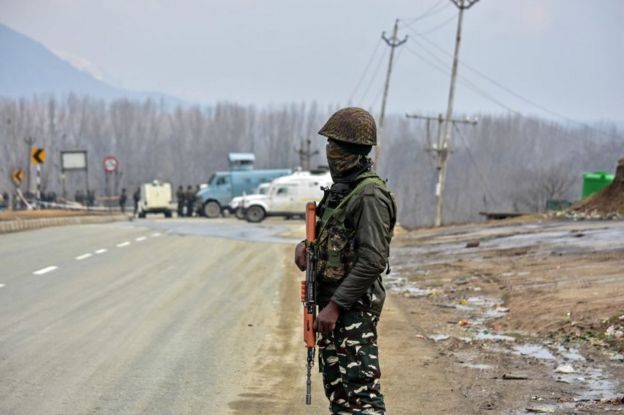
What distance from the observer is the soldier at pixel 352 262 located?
537 centimetres

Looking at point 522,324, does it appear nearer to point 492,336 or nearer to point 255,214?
point 492,336

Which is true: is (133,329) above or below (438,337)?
above

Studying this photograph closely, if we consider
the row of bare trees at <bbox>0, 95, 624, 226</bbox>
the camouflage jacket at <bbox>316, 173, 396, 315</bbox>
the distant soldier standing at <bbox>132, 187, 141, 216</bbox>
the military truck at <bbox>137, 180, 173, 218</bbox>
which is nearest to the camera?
the camouflage jacket at <bbox>316, 173, 396, 315</bbox>

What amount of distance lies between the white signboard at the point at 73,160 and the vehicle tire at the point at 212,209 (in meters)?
7.50

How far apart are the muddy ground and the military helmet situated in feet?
9.84

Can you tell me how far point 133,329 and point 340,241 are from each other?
22.5 ft

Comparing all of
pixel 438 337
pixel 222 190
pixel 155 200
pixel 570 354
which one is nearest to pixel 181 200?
pixel 222 190

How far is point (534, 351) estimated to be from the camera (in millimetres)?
10797

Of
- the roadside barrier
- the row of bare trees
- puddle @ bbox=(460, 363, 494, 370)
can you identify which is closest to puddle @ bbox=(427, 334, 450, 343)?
puddle @ bbox=(460, 363, 494, 370)

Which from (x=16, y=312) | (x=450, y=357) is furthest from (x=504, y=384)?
(x=16, y=312)

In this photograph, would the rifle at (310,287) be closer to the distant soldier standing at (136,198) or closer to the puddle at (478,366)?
the puddle at (478,366)

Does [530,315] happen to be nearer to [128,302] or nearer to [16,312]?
[128,302]

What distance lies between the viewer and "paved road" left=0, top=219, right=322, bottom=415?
27.2 feet

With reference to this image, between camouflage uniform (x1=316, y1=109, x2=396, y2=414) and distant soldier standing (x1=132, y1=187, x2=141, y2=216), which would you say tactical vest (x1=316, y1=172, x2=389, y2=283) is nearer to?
camouflage uniform (x1=316, y1=109, x2=396, y2=414)
